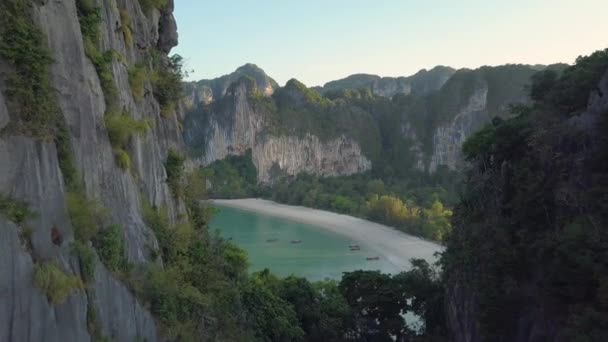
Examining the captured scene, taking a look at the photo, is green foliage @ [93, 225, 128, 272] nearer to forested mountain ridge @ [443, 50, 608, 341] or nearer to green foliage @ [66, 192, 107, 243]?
green foliage @ [66, 192, 107, 243]

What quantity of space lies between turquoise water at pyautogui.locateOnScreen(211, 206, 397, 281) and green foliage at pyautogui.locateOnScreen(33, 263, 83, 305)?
19696mm

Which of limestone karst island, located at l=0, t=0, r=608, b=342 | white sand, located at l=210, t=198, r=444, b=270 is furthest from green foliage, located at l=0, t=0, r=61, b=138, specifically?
white sand, located at l=210, t=198, r=444, b=270

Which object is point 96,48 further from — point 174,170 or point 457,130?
point 457,130

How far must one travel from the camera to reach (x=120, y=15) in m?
8.21

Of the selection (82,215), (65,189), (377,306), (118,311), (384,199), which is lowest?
(377,306)

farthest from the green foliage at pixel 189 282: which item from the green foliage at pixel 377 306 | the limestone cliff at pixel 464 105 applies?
the limestone cliff at pixel 464 105

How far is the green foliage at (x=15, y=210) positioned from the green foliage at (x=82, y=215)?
738 mm

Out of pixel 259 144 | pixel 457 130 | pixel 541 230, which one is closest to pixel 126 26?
pixel 541 230

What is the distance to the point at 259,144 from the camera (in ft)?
219

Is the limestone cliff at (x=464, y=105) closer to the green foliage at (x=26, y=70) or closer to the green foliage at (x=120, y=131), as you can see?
the green foliage at (x=120, y=131)

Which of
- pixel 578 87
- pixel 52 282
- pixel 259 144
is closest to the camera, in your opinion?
pixel 52 282

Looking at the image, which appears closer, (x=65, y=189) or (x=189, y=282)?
(x=65, y=189)

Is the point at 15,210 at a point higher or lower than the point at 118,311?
higher

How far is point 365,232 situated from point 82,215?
31.7 m
